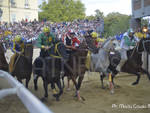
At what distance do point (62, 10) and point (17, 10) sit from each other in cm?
978

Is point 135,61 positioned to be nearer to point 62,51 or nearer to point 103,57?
point 103,57

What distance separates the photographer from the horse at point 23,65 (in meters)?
6.11

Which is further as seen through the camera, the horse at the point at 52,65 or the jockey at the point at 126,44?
the jockey at the point at 126,44

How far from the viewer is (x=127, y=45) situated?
7418 millimetres

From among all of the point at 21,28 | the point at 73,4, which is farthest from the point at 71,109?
the point at 73,4

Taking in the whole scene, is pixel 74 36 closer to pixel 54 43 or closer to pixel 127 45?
pixel 54 43

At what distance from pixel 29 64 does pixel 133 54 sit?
12.6ft

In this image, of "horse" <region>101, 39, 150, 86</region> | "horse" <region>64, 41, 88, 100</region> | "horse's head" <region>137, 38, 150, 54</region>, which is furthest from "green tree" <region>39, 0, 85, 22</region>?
"horse" <region>64, 41, 88, 100</region>

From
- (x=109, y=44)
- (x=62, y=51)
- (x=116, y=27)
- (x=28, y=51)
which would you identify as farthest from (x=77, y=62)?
(x=116, y=27)

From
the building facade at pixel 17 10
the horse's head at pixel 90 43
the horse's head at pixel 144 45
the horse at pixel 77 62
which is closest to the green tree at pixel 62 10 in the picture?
the building facade at pixel 17 10

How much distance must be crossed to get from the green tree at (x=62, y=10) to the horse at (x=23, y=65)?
34.7 metres

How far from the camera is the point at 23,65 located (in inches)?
243

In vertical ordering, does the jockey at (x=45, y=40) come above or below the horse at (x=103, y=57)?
above

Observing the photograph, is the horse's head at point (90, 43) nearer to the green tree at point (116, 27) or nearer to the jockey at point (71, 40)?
the jockey at point (71, 40)
